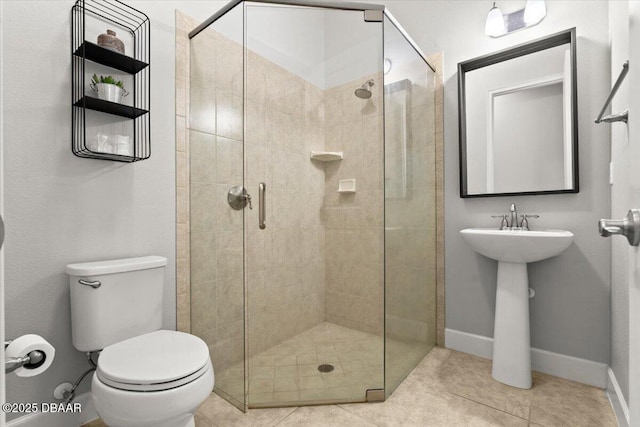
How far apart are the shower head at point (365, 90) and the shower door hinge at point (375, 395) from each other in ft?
4.98

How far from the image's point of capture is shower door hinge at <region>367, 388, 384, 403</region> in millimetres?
1799

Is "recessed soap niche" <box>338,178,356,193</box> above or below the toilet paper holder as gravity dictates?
above

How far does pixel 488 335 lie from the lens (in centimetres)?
231

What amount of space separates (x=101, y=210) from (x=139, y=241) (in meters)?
0.24

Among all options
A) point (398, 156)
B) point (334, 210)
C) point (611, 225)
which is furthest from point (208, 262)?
point (611, 225)

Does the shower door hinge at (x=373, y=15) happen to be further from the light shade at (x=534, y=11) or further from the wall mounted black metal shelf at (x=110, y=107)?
the wall mounted black metal shelf at (x=110, y=107)

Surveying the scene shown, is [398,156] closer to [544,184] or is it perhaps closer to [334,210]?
[334,210]

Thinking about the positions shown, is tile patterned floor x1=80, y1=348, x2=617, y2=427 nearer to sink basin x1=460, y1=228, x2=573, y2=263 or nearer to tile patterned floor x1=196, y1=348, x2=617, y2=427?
tile patterned floor x1=196, y1=348, x2=617, y2=427

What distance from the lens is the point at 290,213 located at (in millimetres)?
1913

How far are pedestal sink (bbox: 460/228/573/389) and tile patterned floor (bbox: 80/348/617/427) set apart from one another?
10 cm

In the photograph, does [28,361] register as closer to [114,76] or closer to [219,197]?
[219,197]

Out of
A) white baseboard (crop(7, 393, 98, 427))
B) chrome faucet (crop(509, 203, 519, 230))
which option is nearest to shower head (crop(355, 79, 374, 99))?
chrome faucet (crop(509, 203, 519, 230))

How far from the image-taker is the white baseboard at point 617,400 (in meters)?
1.53

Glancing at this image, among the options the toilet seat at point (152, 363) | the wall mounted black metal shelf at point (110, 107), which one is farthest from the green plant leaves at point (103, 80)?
the toilet seat at point (152, 363)
